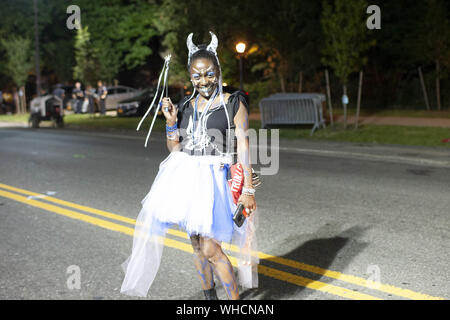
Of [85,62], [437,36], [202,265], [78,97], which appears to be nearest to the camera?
[202,265]

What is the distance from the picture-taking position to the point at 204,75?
146 inches

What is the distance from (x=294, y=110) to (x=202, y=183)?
15.0m

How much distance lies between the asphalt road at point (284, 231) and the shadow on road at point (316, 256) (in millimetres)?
10

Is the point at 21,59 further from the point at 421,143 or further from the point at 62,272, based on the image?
the point at 62,272

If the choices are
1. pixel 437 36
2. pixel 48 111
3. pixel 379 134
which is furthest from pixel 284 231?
pixel 48 111

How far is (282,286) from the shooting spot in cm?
445

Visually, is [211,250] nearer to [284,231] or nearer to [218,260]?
[218,260]

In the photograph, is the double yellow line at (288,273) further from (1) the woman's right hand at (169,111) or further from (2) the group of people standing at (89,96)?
(2) the group of people standing at (89,96)

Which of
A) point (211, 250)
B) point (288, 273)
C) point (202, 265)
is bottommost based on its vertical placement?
point (288, 273)

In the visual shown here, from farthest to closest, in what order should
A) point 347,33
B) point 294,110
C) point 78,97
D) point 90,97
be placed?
point 78,97
point 90,97
point 294,110
point 347,33

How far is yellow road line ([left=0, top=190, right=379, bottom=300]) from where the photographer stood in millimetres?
4297

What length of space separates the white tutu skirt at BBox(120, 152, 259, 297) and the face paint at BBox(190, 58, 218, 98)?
1.56ft

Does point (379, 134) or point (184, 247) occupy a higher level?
point (379, 134)

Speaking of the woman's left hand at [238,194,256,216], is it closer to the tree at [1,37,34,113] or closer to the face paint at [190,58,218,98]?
the face paint at [190,58,218,98]
